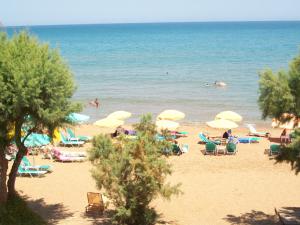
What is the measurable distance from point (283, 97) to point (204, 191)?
19.1ft

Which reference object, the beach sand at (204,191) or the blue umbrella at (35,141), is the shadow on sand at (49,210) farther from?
the blue umbrella at (35,141)

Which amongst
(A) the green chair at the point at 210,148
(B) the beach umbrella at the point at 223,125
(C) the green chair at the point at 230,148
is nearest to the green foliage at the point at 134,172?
(A) the green chair at the point at 210,148

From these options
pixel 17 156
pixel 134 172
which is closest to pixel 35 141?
pixel 17 156

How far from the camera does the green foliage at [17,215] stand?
469 inches

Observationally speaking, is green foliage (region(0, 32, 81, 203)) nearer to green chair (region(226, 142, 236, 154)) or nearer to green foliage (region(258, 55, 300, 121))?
green foliage (region(258, 55, 300, 121))

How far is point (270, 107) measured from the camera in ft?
36.8

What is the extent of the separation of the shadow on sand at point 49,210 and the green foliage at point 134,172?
2049mm

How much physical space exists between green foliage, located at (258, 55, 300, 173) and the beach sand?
109 inches

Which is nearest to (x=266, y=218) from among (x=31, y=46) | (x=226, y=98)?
(x=31, y=46)

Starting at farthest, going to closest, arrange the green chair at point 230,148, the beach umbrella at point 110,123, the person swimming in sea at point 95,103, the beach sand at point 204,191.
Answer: the person swimming in sea at point 95,103 → the beach umbrella at point 110,123 → the green chair at point 230,148 → the beach sand at point 204,191

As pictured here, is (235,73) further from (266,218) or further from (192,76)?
(266,218)

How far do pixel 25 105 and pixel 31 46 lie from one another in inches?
65.8

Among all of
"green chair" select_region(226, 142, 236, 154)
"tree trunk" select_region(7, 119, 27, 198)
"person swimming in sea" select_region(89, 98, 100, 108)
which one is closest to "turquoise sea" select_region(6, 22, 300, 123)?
"person swimming in sea" select_region(89, 98, 100, 108)

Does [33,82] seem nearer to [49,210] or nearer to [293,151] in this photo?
[49,210]
